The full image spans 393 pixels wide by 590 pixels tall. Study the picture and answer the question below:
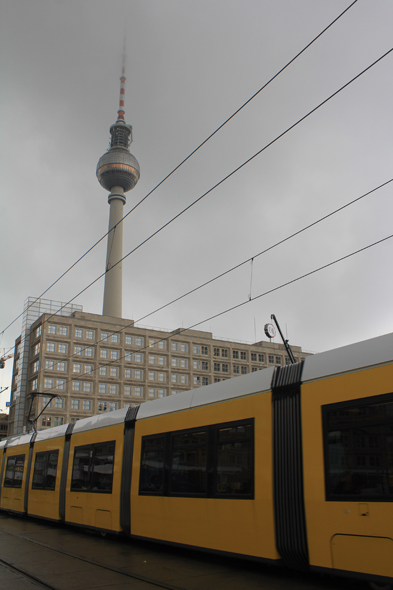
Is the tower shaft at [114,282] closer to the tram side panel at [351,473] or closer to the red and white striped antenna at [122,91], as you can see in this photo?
the red and white striped antenna at [122,91]

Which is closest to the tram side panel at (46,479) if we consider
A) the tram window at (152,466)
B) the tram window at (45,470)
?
the tram window at (45,470)

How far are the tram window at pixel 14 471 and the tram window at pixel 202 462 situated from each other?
10.2m

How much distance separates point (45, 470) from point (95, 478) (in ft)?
14.5

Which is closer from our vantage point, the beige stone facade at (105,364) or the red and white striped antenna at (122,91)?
the beige stone facade at (105,364)

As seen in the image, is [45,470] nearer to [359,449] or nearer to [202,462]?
[202,462]

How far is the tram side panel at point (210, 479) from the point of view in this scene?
8.01m

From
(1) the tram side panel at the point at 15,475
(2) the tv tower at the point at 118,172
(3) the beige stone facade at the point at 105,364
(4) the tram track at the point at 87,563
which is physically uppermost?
(2) the tv tower at the point at 118,172

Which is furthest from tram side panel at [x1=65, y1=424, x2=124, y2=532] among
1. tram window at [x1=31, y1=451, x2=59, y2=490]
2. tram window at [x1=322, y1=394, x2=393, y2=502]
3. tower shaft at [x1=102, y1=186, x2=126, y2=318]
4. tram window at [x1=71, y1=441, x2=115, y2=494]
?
tower shaft at [x1=102, y1=186, x2=126, y2=318]

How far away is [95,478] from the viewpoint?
1312 cm

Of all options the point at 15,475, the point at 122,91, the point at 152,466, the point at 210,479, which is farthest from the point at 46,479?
the point at 122,91

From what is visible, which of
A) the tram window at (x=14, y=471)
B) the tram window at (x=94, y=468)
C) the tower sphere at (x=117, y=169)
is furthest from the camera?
the tower sphere at (x=117, y=169)

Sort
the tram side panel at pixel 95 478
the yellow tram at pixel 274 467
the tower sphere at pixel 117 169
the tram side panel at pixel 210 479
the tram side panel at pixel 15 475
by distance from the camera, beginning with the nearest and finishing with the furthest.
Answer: the yellow tram at pixel 274 467, the tram side panel at pixel 210 479, the tram side panel at pixel 95 478, the tram side panel at pixel 15 475, the tower sphere at pixel 117 169

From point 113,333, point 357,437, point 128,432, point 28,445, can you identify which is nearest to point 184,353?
point 113,333

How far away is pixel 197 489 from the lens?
30.4ft
